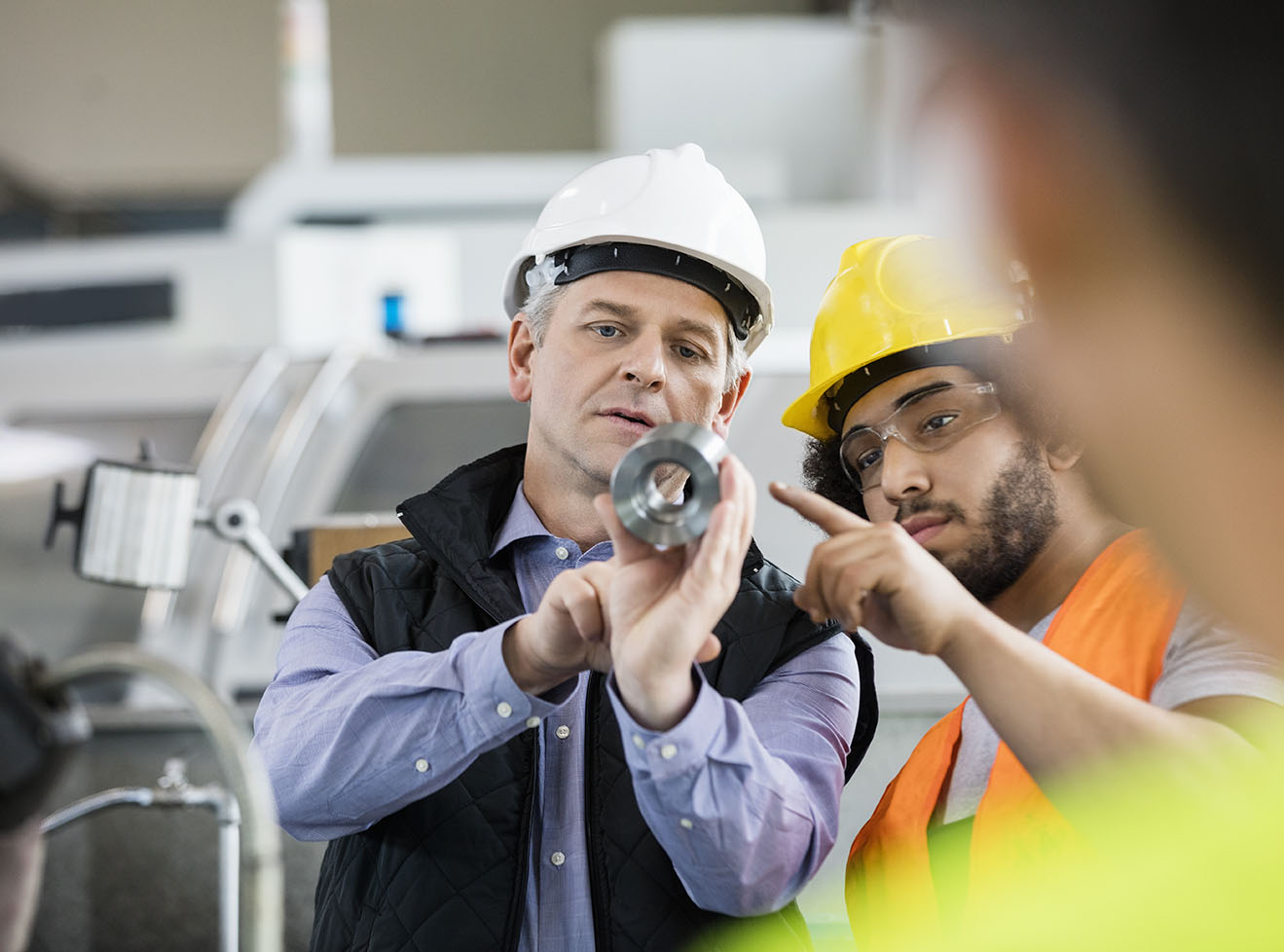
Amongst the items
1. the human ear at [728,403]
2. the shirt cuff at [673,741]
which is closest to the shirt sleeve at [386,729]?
the shirt cuff at [673,741]

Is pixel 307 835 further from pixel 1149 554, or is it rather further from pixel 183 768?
pixel 183 768

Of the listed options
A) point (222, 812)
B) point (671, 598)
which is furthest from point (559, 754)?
point (222, 812)

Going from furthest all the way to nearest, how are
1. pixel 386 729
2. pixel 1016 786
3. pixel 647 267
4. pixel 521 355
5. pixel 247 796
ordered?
1. pixel 521 355
2. pixel 647 267
3. pixel 386 729
4. pixel 1016 786
5. pixel 247 796

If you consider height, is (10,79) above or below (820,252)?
above

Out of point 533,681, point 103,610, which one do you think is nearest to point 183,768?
point 103,610

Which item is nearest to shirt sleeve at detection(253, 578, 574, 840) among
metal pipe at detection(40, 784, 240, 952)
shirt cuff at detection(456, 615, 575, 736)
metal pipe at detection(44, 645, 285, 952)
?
shirt cuff at detection(456, 615, 575, 736)

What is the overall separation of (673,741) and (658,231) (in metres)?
0.63

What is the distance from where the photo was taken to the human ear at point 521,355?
4.97 ft

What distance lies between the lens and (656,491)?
902mm

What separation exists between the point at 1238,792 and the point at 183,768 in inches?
72.5

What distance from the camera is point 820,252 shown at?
3168 mm

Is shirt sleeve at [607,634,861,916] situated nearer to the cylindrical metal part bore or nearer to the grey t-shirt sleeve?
the cylindrical metal part bore

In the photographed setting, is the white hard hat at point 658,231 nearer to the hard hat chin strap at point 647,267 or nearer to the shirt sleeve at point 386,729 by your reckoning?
the hard hat chin strap at point 647,267

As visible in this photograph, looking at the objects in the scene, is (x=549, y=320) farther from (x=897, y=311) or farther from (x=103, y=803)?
(x=103, y=803)
